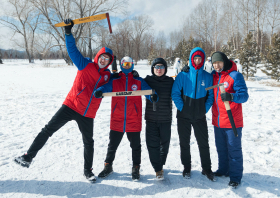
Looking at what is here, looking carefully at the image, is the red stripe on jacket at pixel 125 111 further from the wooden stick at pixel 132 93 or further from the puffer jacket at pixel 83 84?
the puffer jacket at pixel 83 84

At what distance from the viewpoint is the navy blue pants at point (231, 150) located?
8.41 feet

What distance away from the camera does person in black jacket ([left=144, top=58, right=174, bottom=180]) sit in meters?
2.82

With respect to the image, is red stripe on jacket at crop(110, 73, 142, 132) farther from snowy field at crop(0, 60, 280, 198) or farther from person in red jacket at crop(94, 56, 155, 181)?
snowy field at crop(0, 60, 280, 198)

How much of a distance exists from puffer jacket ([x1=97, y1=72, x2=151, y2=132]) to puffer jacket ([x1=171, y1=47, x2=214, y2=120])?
0.51 meters

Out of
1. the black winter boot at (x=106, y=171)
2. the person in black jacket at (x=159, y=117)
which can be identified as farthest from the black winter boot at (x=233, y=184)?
the black winter boot at (x=106, y=171)

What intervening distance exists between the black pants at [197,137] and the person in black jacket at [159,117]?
0.25m

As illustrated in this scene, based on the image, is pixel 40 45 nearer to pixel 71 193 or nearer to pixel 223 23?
pixel 71 193

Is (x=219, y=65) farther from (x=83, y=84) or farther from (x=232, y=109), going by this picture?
(x=83, y=84)

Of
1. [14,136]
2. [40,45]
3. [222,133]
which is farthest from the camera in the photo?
[40,45]

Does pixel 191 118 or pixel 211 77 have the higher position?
pixel 211 77

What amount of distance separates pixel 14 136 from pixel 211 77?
184 inches

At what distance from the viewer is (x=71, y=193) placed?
96.9 inches

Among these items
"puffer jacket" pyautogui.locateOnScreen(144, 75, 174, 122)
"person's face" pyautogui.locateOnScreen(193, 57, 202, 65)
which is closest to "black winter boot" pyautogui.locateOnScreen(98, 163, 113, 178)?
"puffer jacket" pyautogui.locateOnScreen(144, 75, 174, 122)

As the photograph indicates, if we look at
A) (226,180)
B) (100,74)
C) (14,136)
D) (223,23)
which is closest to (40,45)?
(14,136)
